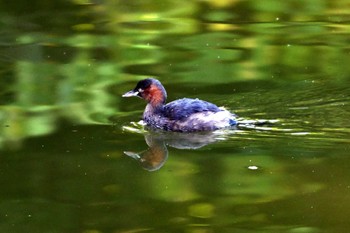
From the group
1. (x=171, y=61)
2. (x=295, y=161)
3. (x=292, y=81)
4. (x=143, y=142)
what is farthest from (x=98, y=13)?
(x=295, y=161)

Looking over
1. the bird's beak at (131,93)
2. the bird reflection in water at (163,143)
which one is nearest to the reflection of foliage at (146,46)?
the bird's beak at (131,93)

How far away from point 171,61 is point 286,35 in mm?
2019

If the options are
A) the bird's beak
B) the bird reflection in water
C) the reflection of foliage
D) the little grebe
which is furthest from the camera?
the reflection of foliage

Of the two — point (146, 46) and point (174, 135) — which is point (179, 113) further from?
point (146, 46)

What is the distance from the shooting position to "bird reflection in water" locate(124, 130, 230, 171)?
8.47m

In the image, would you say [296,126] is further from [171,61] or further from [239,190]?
[171,61]

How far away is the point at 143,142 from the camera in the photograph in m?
9.12

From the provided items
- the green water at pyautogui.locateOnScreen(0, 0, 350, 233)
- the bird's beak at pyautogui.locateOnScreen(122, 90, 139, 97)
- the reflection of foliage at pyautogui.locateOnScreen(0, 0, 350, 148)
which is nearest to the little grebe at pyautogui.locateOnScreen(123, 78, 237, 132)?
the bird's beak at pyautogui.locateOnScreen(122, 90, 139, 97)

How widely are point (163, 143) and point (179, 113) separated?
Answer: 1.48 feet

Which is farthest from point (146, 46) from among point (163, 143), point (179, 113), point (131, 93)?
point (163, 143)

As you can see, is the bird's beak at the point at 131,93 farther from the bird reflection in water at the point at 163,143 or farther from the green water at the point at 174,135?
the bird reflection in water at the point at 163,143

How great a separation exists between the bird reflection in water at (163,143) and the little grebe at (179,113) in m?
0.09

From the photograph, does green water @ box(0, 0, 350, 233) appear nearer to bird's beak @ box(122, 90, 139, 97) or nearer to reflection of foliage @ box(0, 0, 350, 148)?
reflection of foliage @ box(0, 0, 350, 148)

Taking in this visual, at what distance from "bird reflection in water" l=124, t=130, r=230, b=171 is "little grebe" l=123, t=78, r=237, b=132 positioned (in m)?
0.09
